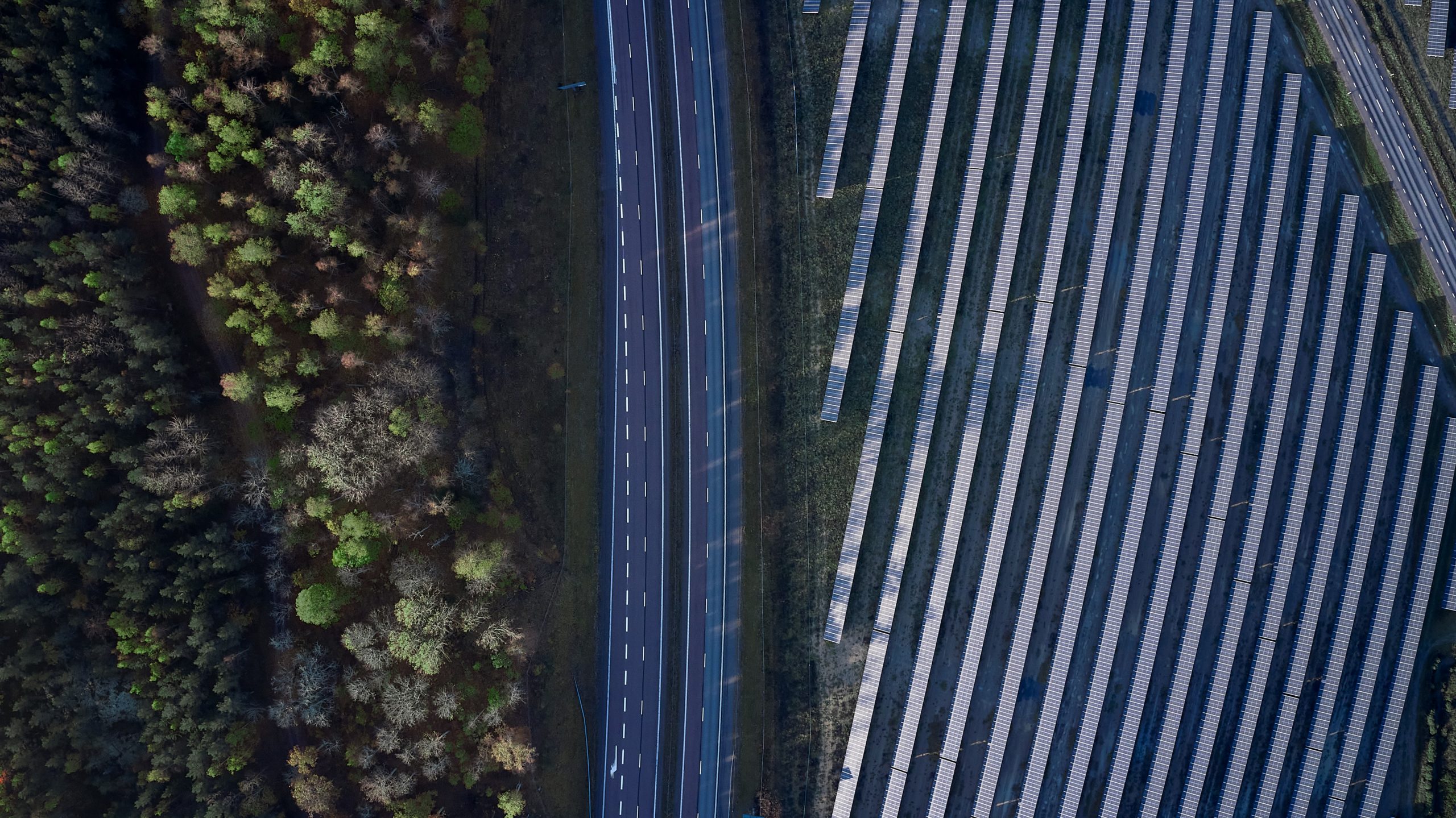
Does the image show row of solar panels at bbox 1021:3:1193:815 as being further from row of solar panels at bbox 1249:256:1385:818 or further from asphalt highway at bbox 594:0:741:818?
asphalt highway at bbox 594:0:741:818

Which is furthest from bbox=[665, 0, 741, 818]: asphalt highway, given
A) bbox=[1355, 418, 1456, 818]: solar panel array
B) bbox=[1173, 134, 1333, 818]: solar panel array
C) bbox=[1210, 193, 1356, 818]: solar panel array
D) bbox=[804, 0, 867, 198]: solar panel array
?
bbox=[1355, 418, 1456, 818]: solar panel array

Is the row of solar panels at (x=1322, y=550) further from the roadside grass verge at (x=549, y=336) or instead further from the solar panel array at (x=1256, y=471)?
the roadside grass verge at (x=549, y=336)

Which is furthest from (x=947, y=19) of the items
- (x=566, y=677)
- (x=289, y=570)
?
(x=289, y=570)

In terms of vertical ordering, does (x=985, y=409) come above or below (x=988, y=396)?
below

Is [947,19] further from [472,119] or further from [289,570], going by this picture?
[289,570]

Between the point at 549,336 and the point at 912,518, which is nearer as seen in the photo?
the point at 912,518

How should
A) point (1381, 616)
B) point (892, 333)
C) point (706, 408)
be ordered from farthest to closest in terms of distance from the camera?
1. point (706, 408)
2. point (1381, 616)
3. point (892, 333)

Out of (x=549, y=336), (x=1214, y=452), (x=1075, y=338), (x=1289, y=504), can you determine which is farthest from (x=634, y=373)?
(x=1289, y=504)

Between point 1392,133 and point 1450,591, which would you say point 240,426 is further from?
point 1450,591

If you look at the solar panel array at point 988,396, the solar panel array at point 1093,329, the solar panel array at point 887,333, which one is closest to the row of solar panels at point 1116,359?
the solar panel array at point 1093,329
